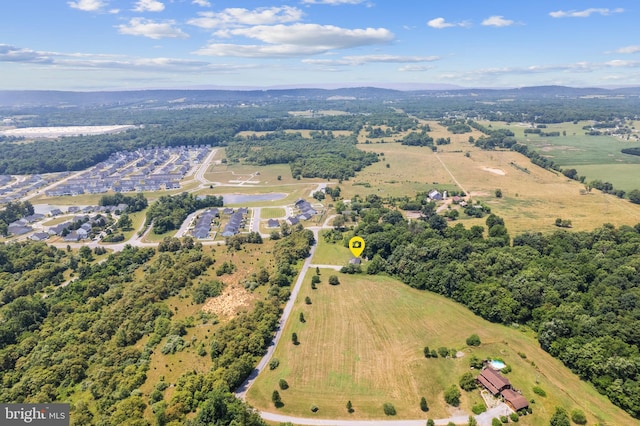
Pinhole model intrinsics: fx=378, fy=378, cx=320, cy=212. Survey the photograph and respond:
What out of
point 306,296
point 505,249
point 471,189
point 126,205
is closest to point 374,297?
point 306,296

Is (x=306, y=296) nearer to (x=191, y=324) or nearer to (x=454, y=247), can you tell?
(x=191, y=324)

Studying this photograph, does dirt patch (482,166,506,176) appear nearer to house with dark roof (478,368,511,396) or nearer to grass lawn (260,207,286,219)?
grass lawn (260,207,286,219)

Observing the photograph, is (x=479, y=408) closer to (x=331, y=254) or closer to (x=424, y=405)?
(x=424, y=405)

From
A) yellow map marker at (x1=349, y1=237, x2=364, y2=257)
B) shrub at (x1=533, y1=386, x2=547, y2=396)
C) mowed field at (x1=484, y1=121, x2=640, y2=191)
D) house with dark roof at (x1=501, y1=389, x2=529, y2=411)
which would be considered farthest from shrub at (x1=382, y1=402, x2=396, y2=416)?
mowed field at (x1=484, y1=121, x2=640, y2=191)

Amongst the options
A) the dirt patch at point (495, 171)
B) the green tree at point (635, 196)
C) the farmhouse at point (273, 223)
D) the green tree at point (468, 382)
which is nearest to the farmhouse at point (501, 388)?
the green tree at point (468, 382)

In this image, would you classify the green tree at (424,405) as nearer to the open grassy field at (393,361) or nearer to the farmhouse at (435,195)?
the open grassy field at (393,361)

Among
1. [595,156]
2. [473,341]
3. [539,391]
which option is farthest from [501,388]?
[595,156]

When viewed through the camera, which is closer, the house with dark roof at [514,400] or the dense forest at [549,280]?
the house with dark roof at [514,400]
